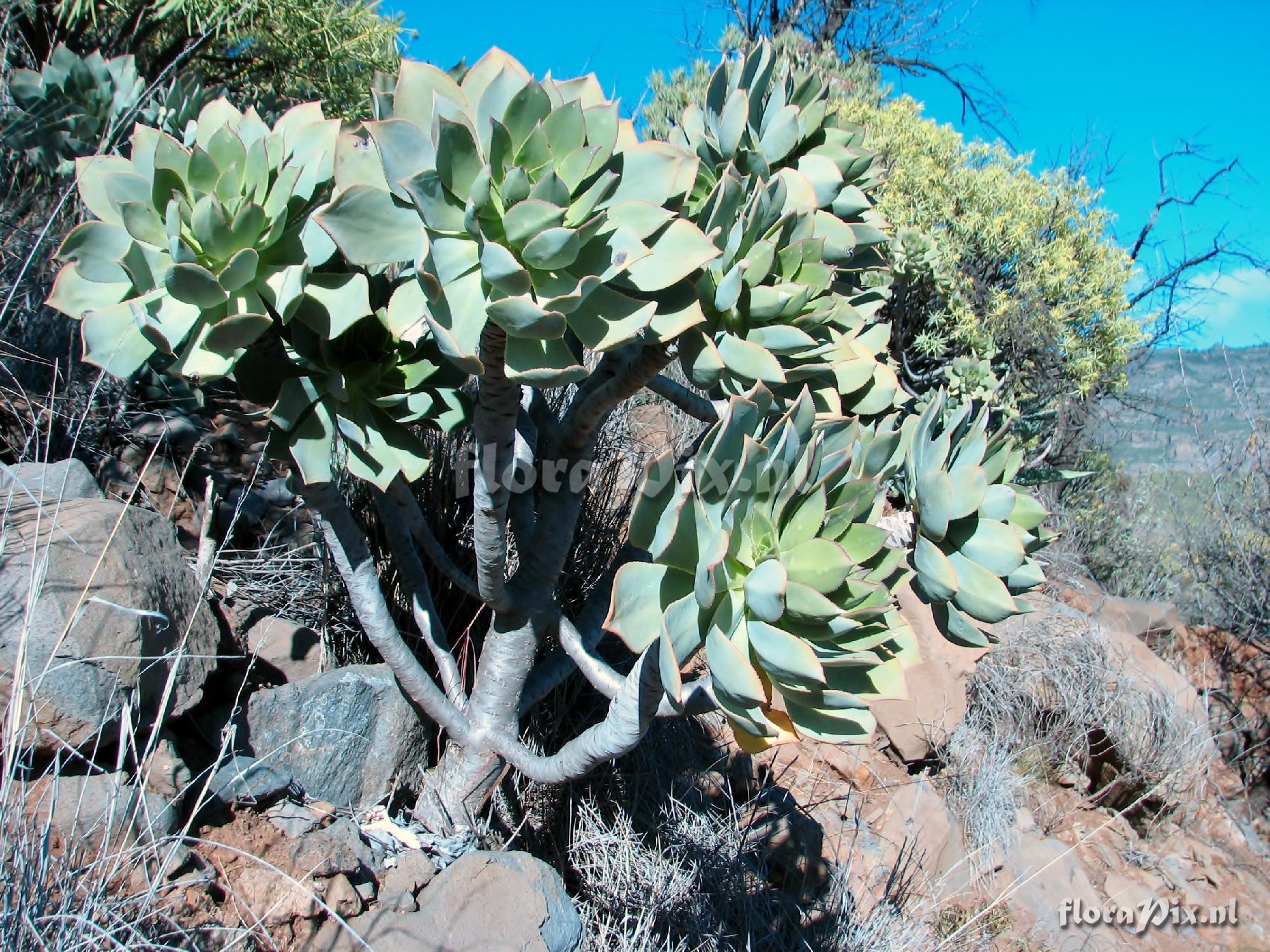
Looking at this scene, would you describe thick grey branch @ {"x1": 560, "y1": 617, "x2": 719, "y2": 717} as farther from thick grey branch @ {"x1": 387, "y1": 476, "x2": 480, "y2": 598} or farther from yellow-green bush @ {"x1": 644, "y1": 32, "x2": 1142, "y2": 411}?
yellow-green bush @ {"x1": 644, "y1": 32, "x2": 1142, "y2": 411}

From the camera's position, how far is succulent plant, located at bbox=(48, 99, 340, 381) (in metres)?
1.09

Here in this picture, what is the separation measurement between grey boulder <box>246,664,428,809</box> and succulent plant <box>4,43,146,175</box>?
1.98m

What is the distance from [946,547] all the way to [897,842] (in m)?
2.30

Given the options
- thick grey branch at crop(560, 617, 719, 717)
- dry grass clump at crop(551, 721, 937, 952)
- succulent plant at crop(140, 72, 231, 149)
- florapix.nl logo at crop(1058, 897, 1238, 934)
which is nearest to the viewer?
thick grey branch at crop(560, 617, 719, 717)

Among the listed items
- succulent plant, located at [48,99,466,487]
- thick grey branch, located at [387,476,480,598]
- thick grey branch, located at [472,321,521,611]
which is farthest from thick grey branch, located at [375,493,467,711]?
succulent plant, located at [48,99,466,487]

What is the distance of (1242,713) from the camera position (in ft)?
17.6

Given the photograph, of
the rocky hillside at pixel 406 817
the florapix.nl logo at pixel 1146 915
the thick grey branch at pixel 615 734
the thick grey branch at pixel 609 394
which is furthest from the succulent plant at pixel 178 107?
the florapix.nl logo at pixel 1146 915

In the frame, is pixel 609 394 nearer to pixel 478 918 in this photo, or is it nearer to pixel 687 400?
pixel 687 400

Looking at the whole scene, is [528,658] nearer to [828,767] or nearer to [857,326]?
[857,326]

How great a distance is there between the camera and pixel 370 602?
1.62 metres

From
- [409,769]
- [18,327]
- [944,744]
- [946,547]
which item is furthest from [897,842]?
[18,327]

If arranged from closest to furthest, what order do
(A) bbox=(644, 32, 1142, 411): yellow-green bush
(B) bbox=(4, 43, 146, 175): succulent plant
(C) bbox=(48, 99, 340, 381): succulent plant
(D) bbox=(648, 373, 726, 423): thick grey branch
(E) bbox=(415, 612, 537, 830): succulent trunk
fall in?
(C) bbox=(48, 99, 340, 381): succulent plant
(D) bbox=(648, 373, 726, 423): thick grey branch
(E) bbox=(415, 612, 537, 830): succulent trunk
(B) bbox=(4, 43, 146, 175): succulent plant
(A) bbox=(644, 32, 1142, 411): yellow-green bush

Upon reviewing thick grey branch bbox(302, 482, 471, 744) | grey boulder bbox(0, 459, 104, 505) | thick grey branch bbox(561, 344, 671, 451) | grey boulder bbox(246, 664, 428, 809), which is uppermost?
thick grey branch bbox(561, 344, 671, 451)

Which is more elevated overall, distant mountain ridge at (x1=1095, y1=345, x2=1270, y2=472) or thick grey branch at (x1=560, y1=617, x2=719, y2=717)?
distant mountain ridge at (x1=1095, y1=345, x2=1270, y2=472)
